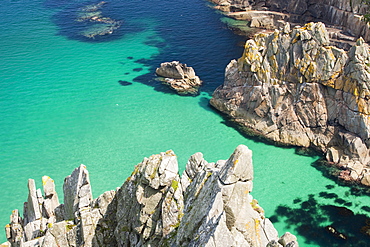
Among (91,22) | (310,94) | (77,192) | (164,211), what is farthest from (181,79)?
(164,211)

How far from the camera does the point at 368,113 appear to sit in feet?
162

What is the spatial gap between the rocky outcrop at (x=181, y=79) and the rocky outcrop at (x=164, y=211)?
1502 inches

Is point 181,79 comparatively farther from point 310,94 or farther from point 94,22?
point 94,22

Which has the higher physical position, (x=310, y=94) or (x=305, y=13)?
(x=305, y=13)

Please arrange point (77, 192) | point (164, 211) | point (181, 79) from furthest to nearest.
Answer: point (181, 79), point (77, 192), point (164, 211)

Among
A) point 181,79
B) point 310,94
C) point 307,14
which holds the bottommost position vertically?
point 181,79

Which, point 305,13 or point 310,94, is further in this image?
point 305,13

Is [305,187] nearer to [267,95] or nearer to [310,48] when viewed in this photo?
[267,95]

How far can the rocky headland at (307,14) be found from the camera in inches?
2938

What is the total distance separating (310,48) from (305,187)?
18.9m

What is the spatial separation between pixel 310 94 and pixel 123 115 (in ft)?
95.4

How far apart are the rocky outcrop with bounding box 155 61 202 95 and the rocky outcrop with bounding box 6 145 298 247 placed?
38.2 meters

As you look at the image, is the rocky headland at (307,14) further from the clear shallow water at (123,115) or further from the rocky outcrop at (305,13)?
the clear shallow water at (123,115)

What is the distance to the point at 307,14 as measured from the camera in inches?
3533
